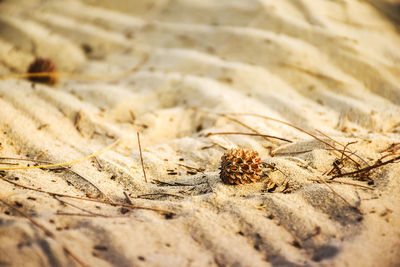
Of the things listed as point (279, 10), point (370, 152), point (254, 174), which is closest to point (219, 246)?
point (254, 174)

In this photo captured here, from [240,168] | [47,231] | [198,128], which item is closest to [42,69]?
[198,128]

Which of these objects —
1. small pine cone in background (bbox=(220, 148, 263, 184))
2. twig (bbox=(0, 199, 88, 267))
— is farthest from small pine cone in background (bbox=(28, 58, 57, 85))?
small pine cone in background (bbox=(220, 148, 263, 184))

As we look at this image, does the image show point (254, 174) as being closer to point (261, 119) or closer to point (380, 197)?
point (380, 197)

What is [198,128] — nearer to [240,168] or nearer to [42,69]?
[240,168]

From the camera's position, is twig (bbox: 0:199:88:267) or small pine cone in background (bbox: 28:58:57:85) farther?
small pine cone in background (bbox: 28:58:57:85)

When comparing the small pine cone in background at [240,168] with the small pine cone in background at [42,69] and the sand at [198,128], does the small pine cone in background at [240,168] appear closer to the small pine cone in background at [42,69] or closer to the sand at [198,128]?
the sand at [198,128]

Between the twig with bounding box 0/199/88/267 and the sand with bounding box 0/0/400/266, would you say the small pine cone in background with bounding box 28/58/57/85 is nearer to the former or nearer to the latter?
the sand with bounding box 0/0/400/266
